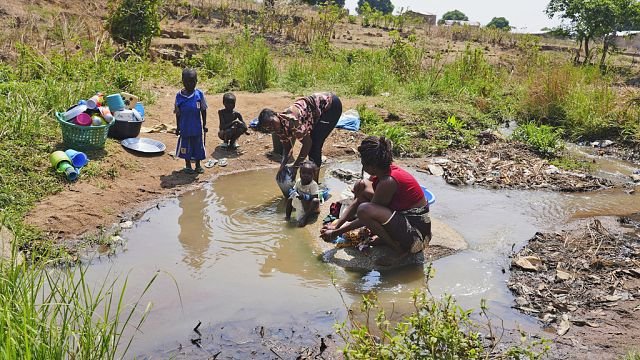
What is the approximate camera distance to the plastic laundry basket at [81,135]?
6457 mm

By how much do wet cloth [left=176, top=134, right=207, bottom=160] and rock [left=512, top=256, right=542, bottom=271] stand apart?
12.9 feet

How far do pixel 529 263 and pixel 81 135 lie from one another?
509 cm

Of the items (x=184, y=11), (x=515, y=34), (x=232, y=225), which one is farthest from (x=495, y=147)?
(x=515, y=34)

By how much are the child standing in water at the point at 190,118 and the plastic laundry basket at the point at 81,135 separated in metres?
0.88

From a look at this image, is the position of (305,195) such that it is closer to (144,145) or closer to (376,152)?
(376,152)

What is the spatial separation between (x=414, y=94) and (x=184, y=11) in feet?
51.7

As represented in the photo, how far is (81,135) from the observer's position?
21.5 ft

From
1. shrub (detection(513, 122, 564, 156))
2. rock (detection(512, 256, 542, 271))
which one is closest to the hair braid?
rock (detection(512, 256, 542, 271))

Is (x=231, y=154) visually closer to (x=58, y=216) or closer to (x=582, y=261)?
(x=58, y=216)

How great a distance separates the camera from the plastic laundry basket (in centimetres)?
646

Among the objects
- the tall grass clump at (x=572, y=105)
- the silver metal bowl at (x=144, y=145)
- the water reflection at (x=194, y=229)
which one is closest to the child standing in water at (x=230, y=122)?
the silver metal bowl at (x=144, y=145)

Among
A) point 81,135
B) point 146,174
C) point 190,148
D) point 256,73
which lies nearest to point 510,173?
point 190,148

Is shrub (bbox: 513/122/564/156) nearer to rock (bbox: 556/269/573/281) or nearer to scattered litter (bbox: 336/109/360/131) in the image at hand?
scattered litter (bbox: 336/109/360/131)

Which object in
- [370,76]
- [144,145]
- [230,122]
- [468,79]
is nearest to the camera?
[144,145]
